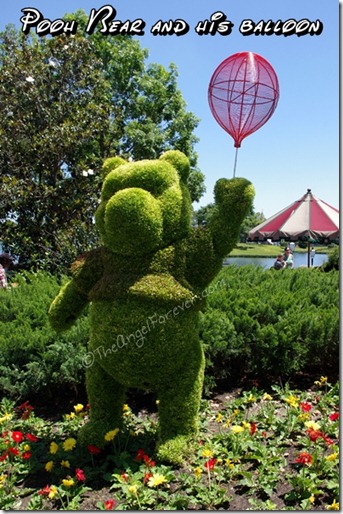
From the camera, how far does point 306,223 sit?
12.7 meters

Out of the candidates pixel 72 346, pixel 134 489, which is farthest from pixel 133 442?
pixel 72 346

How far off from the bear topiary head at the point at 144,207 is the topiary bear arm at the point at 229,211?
0.20 meters

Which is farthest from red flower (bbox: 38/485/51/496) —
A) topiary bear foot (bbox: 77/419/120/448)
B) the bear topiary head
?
the bear topiary head

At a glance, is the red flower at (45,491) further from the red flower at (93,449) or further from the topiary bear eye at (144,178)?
the topiary bear eye at (144,178)

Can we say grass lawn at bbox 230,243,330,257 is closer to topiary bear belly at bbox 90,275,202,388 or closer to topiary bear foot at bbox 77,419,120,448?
topiary bear foot at bbox 77,419,120,448

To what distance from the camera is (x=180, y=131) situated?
1744cm

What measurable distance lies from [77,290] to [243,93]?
6.10 feet

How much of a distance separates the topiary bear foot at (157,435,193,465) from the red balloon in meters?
2.13

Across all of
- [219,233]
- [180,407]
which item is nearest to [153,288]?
[219,233]

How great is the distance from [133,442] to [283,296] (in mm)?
2401

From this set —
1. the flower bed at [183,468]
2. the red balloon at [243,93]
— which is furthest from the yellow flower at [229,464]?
the red balloon at [243,93]

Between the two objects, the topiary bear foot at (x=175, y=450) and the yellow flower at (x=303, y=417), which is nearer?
the topiary bear foot at (x=175, y=450)

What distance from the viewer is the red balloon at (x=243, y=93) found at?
3431 mm

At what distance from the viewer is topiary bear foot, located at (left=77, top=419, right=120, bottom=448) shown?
→ 10.9 feet
